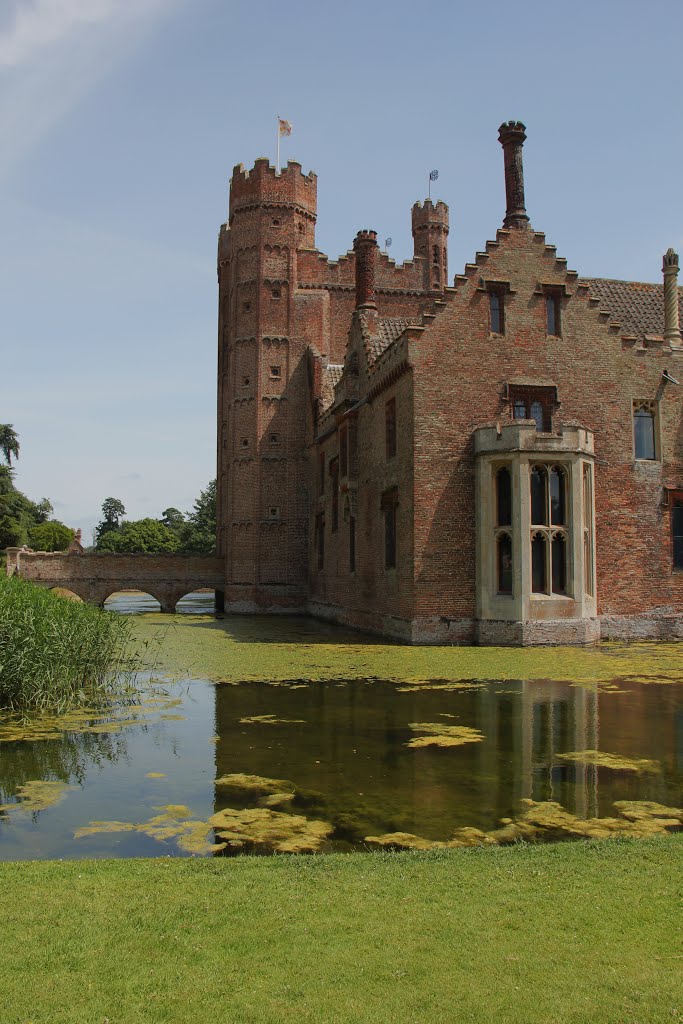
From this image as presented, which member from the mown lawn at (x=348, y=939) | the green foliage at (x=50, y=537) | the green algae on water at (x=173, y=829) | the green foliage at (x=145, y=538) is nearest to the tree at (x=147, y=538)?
the green foliage at (x=145, y=538)

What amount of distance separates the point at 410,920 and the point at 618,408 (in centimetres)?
2253

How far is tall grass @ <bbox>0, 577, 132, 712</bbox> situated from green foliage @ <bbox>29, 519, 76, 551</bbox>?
2342 inches

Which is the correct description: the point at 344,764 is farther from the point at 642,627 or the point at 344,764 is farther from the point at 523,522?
the point at 642,627

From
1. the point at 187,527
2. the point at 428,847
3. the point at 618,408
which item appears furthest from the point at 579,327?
the point at 187,527

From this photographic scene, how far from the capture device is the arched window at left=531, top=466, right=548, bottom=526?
921 inches

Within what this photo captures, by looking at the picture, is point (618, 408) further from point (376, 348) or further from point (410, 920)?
point (410, 920)

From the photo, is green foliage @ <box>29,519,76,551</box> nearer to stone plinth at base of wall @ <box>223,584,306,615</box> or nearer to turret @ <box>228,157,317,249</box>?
stone plinth at base of wall @ <box>223,584,306,615</box>

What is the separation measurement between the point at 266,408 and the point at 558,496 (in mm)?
21121

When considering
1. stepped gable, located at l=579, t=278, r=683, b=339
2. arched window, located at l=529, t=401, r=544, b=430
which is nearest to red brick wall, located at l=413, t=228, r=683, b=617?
arched window, located at l=529, t=401, r=544, b=430

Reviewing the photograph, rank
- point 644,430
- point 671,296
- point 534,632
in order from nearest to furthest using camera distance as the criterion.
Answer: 1. point 534,632
2. point 644,430
3. point 671,296

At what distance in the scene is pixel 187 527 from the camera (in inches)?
3949

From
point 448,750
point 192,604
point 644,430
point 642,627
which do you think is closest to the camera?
point 448,750

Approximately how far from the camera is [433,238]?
46.3 meters

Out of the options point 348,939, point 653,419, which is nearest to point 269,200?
point 653,419
